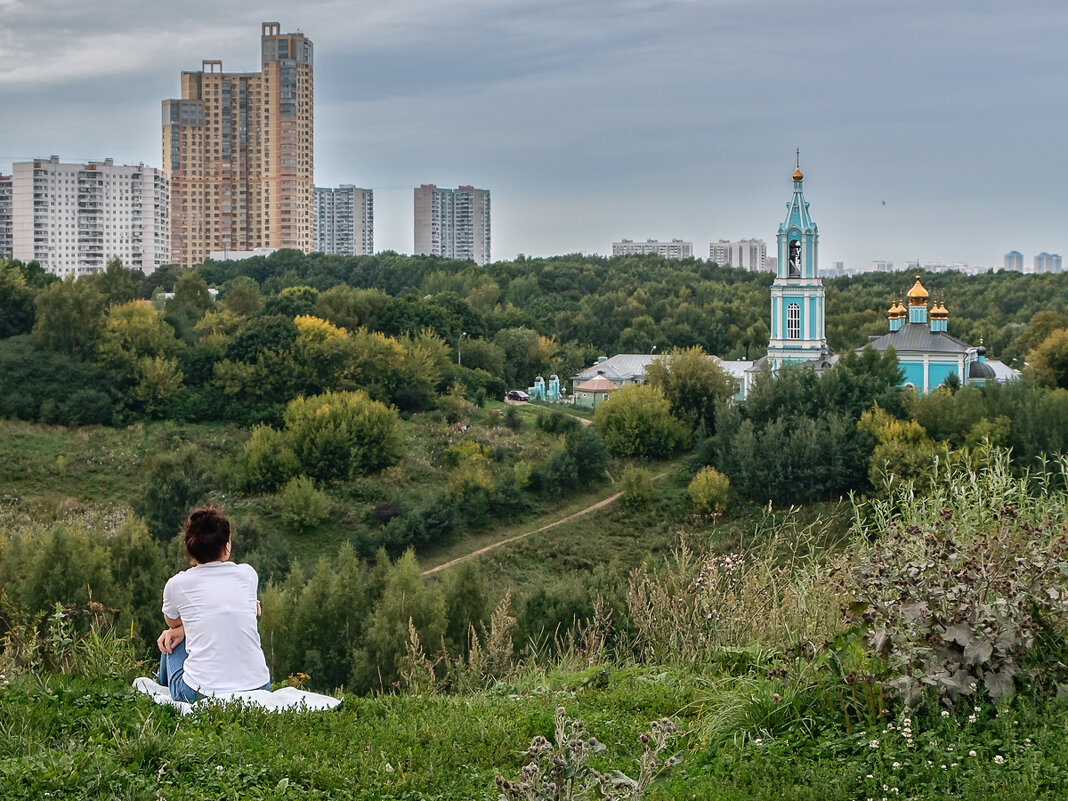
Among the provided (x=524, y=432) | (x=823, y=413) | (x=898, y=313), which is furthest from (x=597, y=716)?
(x=898, y=313)

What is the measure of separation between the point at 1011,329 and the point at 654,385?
20940 millimetres

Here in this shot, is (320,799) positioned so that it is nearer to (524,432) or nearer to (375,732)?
(375,732)

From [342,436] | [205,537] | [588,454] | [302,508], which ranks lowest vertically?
[302,508]

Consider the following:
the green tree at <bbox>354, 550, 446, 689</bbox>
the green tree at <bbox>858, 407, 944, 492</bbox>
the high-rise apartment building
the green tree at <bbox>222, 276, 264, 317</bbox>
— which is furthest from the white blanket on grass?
the high-rise apartment building

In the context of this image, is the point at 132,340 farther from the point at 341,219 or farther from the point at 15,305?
the point at 341,219

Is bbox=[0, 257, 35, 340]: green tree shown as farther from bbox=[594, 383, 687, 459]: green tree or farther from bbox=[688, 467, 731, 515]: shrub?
bbox=[688, 467, 731, 515]: shrub

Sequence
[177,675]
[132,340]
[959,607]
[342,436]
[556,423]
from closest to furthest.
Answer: [959,607] → [177,675] → [342,436] → [556,423] → [132,340]

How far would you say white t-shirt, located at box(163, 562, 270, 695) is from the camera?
3828 millimetres

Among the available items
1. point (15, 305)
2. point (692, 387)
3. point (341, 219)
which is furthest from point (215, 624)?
point (341, 219)

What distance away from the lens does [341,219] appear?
275 feet

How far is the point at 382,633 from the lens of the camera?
1248 centimetres

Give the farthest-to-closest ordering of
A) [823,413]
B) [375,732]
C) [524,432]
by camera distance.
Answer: [524,432]
[823,413]
[375,732]

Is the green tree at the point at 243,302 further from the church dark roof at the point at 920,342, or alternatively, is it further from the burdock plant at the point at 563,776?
the burdock plant at the point at 563,776

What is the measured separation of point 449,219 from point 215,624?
82.2 m
